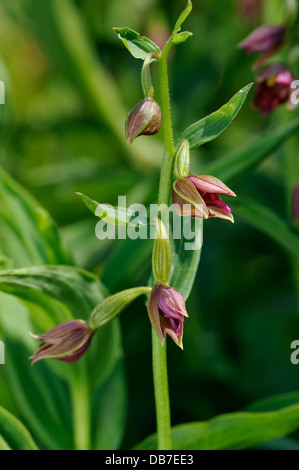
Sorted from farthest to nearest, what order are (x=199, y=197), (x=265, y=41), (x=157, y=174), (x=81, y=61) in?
(x=81, y=61) → (x=157, y=174) → (x=265, y=41) → (x=199, y=197)

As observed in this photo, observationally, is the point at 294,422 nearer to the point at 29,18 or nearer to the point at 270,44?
the point at 270,44

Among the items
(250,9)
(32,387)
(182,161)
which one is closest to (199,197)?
(182,161)

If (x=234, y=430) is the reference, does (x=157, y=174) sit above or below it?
above

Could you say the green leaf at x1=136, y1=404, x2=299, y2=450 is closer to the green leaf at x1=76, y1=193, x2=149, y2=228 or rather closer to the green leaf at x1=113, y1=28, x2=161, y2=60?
the green leaf at x1=76, y1=193, x2=149, y2=228

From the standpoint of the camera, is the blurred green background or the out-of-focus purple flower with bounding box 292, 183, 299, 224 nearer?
the out-of-focus purple flower with bounding box 292, 183, 299, 224

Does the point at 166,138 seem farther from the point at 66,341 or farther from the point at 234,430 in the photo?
the point at 234,430

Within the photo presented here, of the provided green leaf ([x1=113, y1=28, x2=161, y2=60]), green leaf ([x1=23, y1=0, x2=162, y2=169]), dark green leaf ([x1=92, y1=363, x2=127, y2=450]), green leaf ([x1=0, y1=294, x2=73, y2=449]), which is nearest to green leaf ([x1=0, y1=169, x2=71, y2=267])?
green leaf ([x1=0, y1=294, x2=73, y2=449])

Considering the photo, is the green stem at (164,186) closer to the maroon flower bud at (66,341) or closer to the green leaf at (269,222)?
the maroon flower bud at (66,341)
